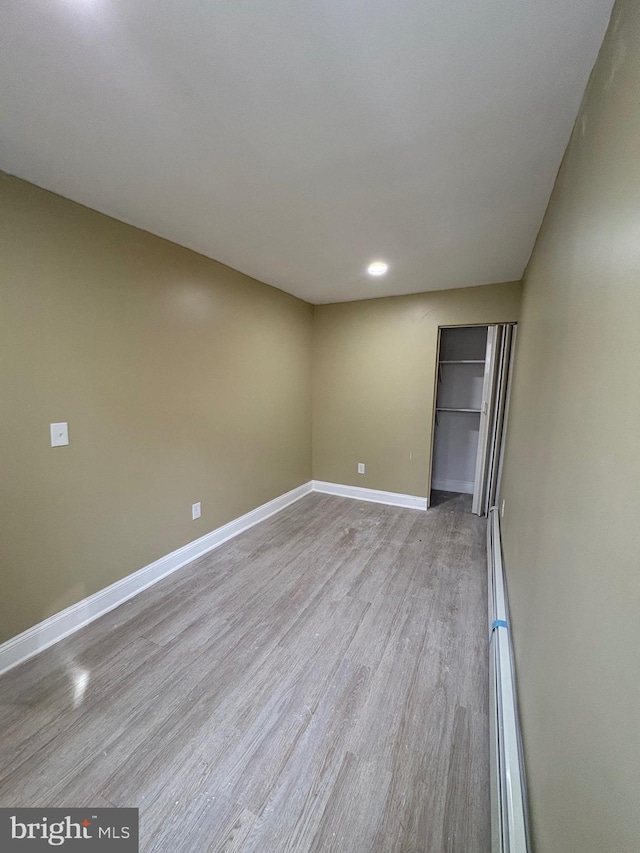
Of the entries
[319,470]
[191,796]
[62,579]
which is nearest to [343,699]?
[191,796]

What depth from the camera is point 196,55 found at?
0.94 metres

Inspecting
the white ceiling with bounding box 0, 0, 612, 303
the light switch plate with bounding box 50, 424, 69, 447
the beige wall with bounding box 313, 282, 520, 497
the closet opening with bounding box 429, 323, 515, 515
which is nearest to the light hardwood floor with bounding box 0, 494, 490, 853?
the light switch plate with bounding box 50, 424, 69, 447

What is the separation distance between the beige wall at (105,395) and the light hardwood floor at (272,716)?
45cm

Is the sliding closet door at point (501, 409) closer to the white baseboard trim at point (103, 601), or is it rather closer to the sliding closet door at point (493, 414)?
the sliding closet door at point (493, 414)

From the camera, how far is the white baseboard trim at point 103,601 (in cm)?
164

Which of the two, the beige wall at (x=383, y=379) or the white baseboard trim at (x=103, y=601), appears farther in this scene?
the beige wall at (x=383, y=379)

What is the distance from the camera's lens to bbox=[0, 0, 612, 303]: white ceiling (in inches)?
33.4

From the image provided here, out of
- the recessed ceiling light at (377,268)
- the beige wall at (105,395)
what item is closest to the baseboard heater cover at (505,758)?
the beige wall at (105,395)

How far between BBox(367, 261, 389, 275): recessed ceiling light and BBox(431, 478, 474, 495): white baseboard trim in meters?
2.74

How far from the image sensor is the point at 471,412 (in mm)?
3992

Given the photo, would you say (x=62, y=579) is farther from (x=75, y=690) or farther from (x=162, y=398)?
(x=162, y=398)

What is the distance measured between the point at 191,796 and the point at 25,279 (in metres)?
2.24

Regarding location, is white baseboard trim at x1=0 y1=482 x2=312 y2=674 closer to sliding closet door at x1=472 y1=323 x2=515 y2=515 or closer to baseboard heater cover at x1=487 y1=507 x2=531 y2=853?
baseboard heater cover at x1=487 y1=507 x2=531 y2=853

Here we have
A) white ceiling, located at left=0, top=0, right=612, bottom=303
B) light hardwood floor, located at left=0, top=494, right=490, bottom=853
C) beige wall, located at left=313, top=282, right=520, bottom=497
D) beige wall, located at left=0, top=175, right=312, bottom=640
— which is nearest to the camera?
white ceiling, located at left=0, top=0, right=612, bottom=303
